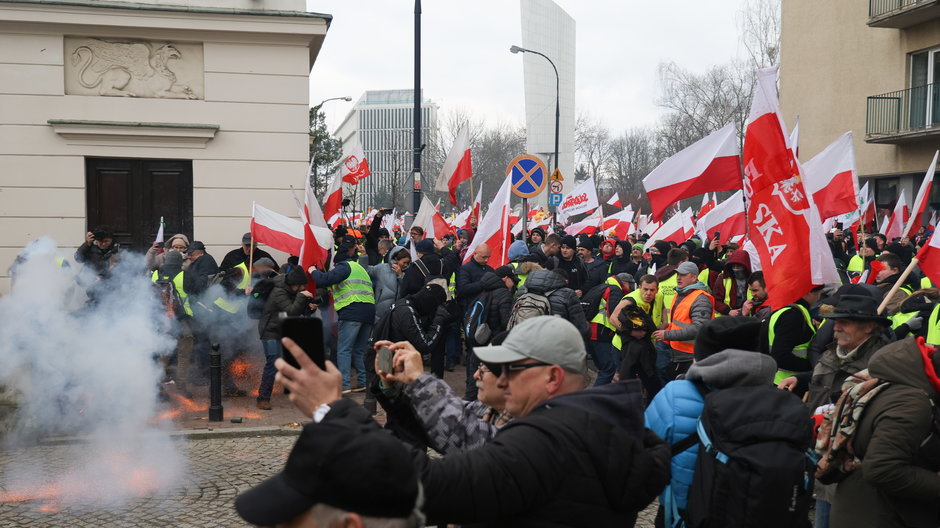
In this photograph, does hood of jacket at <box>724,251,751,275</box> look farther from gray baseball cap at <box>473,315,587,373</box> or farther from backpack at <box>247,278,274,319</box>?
gray baseball cap at <box>473,315,587,373</box>

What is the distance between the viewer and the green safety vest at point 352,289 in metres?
10.6

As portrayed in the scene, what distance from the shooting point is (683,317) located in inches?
319

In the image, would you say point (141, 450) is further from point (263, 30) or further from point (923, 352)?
point (263, 30)

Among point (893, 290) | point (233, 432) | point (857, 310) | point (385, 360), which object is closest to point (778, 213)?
point (893, 290)

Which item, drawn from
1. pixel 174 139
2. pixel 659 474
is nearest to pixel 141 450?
pixel 659 474

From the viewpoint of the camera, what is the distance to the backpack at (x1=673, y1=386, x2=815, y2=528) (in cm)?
344

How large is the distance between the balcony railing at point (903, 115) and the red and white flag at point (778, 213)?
1995 cm

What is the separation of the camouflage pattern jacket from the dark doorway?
1195cm

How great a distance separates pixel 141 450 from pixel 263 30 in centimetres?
817

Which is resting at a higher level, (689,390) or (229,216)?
(229,216)

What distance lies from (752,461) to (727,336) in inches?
27.0

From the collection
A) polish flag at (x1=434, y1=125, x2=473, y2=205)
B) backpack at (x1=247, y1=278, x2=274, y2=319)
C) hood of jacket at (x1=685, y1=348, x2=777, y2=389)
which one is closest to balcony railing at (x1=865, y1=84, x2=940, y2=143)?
polish flag at (x1=434, y1=125, x2=473, y2=205)

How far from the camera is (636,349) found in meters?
8.77

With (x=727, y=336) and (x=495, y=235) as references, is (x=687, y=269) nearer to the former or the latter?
(x=495, y=235)
